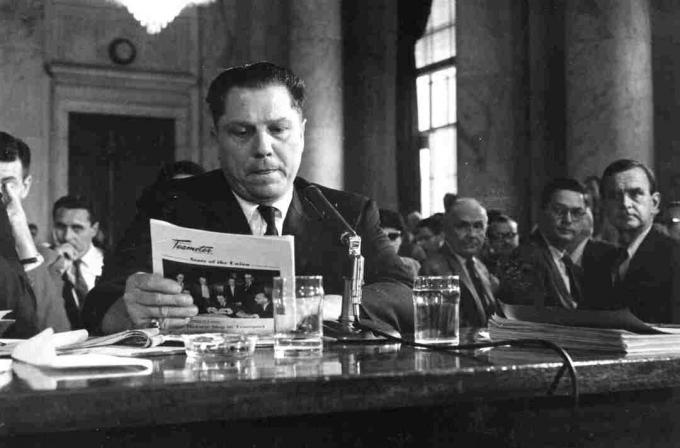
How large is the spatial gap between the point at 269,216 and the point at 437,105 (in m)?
9.55

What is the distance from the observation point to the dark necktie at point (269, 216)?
2643mm

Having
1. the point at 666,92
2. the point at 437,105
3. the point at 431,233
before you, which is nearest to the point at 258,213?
the point at 431,233

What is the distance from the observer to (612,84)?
7121mm

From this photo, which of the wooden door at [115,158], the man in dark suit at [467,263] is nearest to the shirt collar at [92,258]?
the man in dark suit at [467,263]

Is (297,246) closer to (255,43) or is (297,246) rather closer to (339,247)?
(339,247)

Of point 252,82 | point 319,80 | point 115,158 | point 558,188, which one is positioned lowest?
point 558,188

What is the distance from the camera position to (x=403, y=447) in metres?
1.54

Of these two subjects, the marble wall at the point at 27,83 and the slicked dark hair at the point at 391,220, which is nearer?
the slicked dark hair at the point at 391,220

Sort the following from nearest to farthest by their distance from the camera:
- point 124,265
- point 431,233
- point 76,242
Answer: point 124,265, point 76,242, point 431,233

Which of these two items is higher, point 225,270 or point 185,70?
point 185,70

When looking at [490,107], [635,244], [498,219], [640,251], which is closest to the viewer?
[640,251]

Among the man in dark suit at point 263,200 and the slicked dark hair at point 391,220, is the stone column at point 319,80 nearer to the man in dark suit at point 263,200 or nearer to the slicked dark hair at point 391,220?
the slicked dark hair at point 391,220

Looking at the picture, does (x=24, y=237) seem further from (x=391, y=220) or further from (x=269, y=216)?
(x=391, y=220)

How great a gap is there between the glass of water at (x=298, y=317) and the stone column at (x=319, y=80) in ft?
25.6
